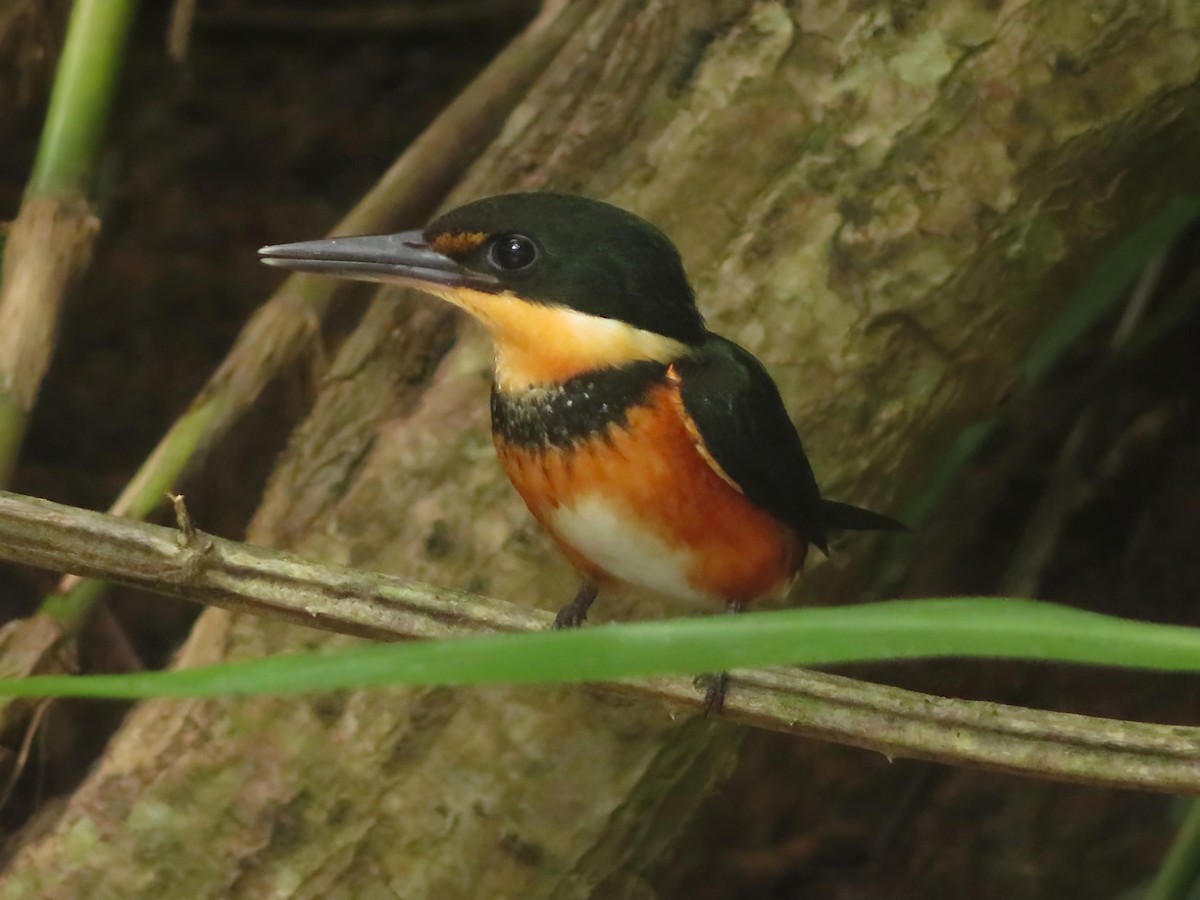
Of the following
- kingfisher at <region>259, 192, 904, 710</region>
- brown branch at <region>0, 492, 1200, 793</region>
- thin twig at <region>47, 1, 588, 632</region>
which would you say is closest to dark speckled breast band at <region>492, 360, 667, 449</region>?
kingfisher at <region>259, 192, 904, 710</region>

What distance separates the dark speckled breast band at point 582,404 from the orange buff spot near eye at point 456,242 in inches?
7.6

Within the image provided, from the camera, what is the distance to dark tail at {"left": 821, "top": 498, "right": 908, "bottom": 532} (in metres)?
1.73

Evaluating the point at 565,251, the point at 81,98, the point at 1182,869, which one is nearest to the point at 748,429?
the point at 565,251

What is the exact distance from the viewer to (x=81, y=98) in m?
1.84

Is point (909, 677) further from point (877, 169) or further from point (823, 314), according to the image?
point (877, 169)

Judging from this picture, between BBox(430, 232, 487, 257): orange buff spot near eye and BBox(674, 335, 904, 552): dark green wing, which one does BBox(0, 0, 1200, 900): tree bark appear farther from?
BBox(430, 232, 487, 257): orange buff spot near eye

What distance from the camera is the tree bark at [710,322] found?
175 cm

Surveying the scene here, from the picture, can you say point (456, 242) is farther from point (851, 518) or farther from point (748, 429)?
point (851, 518)

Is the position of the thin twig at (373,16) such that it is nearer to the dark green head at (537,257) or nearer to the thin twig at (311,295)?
the thin twig at (311,295)

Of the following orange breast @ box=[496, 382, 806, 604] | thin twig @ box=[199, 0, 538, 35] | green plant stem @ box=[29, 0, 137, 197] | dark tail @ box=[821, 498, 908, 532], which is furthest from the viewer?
thin twig @ box=[199, 0, 538, 35]

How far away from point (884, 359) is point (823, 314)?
0.12 meters

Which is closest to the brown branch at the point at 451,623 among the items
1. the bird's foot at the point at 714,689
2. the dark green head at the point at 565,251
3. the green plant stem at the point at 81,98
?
the bird's foot at the point at 714,689

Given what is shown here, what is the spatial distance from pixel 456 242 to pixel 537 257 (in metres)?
0.10

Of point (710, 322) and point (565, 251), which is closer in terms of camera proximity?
point (565, 251)
